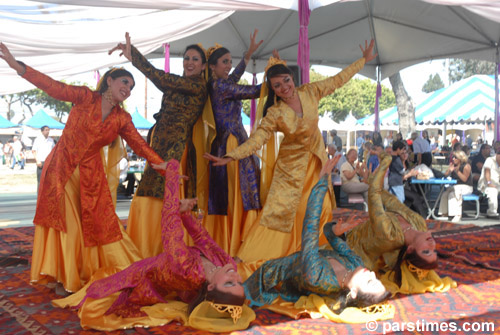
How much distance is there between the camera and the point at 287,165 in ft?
11.9

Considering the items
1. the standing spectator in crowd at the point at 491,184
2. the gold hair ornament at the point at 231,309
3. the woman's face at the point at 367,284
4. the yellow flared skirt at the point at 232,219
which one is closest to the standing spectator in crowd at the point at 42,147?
the yellow flared skirt at the point at 232,219

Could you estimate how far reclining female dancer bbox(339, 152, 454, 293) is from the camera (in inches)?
122

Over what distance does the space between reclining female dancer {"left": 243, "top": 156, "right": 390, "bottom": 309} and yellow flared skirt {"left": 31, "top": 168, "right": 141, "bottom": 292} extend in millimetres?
990

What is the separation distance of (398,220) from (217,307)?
1.43 m

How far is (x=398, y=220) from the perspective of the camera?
327 cm

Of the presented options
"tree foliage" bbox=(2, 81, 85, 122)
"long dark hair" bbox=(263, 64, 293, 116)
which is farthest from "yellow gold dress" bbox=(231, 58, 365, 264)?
"tree foliage" bbox=(2, 81, 85, 122)

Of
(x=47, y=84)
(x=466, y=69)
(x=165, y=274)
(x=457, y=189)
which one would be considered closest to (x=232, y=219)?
(x=165, y=274)

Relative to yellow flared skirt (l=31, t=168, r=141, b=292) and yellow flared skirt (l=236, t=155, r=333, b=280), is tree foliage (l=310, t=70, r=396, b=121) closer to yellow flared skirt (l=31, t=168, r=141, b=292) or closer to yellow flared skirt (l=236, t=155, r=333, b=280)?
yellow flared skirt (l=236, t=155, r=333, b=280)

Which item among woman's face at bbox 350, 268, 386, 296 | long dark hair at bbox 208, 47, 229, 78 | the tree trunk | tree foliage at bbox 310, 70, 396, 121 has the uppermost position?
tree foliage at bbox 310, 70, 396, 121

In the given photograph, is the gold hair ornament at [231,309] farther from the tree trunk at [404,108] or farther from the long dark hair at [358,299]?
the tree trunk at [404,108]

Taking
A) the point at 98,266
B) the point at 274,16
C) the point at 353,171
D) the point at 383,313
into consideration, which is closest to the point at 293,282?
the point at 383,313

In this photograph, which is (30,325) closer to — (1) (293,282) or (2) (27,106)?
(1) (293,282)

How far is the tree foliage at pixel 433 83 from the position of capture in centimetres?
6043

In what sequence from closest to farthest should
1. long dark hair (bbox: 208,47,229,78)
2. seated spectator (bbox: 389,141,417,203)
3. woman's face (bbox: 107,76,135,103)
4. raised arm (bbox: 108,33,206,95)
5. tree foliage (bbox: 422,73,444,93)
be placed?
woman's face (bbox: 107,76,135,103) < raised arm (bbox: 108,33,206,95) < long dark hair (bbox: 208,47,229,78) < seated spectator (bbox: 389,141,417,203) < tree foliage (bbox: 422,73,444,93)
